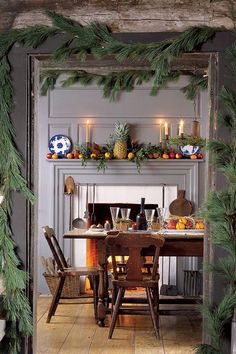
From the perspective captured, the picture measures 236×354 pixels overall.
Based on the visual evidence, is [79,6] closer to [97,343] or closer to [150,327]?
[97,343]

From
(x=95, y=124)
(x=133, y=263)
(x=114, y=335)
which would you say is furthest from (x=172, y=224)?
(x=95, y=124)

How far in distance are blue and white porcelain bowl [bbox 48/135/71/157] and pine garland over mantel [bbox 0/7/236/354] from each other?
11.3ft

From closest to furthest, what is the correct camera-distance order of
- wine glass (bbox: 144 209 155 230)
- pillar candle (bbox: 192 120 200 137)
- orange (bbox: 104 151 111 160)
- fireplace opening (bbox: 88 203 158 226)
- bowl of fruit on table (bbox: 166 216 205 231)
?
wine glass (bbox: 144 209 155 230)
bowl of fruit on table (bbox: 166 216 205 231)
pillar candle (bbox: 192 120 200 137)
orange (bbox: 104 151 111 160)
fireplace opening (bbox: 88 203 158 226)

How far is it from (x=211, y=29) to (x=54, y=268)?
13.2 feet

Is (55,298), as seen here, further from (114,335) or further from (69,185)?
(69,185)

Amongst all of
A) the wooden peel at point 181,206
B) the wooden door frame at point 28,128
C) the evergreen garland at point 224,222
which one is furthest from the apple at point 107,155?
the evergreen garland at point 224,222

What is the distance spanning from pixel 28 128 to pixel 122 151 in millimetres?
3374

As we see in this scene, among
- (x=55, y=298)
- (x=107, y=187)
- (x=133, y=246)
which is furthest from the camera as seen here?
(x=107, y=187)

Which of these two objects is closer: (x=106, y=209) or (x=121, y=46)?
(x=121, y=46)

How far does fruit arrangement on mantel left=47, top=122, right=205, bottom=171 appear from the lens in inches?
259

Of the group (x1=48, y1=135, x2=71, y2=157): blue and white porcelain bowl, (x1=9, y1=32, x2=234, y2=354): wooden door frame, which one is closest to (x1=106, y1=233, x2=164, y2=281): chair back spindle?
(x1=9, y1=32, x2=234, y2=354): wooden door frame

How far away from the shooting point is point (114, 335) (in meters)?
4.93

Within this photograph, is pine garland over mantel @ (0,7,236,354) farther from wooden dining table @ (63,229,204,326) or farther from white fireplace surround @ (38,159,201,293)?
white fireplace surround @ (38,159,201,293)

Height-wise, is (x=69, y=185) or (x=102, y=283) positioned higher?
(x=69, y=185)
